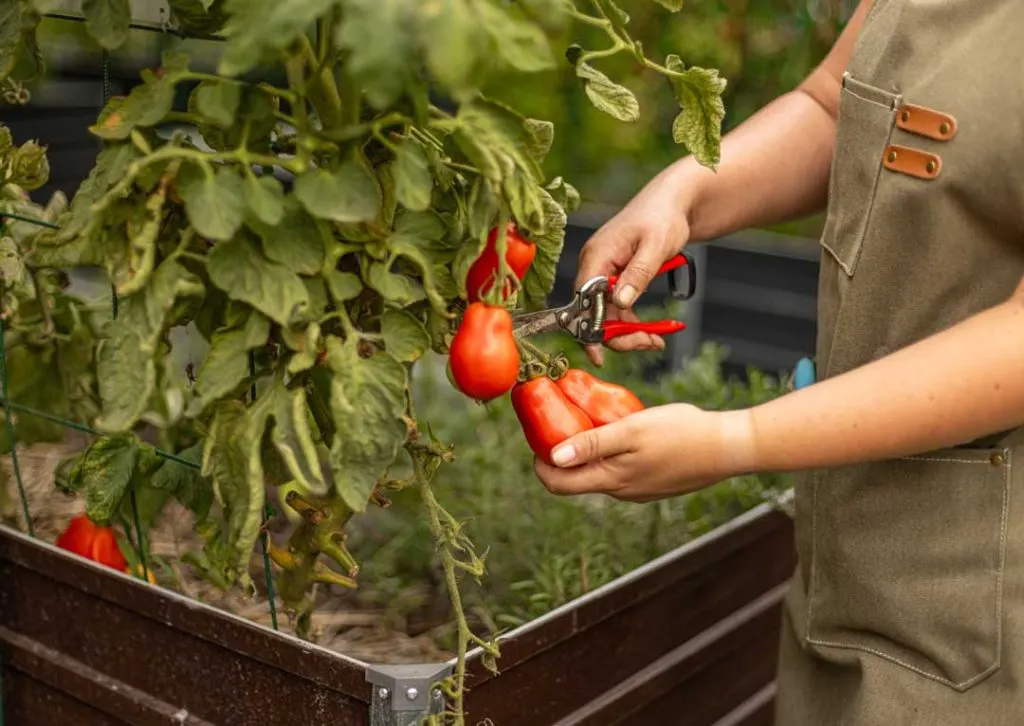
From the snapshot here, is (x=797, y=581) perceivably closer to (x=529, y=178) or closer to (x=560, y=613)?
(x=560, y=613)

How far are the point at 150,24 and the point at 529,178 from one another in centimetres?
54

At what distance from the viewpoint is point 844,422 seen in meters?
1.04

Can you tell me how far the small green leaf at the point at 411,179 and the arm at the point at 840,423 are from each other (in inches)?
10.3

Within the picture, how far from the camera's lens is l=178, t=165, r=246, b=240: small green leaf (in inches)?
32.7

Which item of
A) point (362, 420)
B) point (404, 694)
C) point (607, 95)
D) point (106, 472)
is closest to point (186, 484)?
point (106, 472)

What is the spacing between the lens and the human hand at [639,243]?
1.28m

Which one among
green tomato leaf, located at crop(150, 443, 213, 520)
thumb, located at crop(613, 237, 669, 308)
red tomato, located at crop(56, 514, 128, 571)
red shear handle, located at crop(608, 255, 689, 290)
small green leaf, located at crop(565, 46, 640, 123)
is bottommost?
red tomato, located at crop(56, 514, 128, 571)

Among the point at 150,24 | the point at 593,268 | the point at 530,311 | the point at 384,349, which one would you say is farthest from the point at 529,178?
the point at 150,24

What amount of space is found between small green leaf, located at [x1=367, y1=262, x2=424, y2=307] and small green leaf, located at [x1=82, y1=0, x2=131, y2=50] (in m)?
0.25

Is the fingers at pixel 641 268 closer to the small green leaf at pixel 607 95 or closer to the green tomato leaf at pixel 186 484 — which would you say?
the small green leaf at pixel 607 95

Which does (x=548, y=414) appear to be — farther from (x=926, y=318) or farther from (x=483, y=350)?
(x=926, y=318)

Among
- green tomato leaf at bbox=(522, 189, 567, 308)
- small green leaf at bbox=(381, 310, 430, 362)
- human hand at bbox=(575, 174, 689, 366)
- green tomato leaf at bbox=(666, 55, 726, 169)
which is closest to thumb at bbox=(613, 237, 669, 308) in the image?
human hand at bbox=(575, 174, 689, 366)

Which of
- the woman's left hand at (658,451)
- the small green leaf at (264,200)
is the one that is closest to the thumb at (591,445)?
the woman's left hand at (658,451)

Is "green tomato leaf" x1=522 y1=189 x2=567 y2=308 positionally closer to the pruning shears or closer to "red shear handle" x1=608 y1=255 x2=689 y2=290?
the pruning shears
